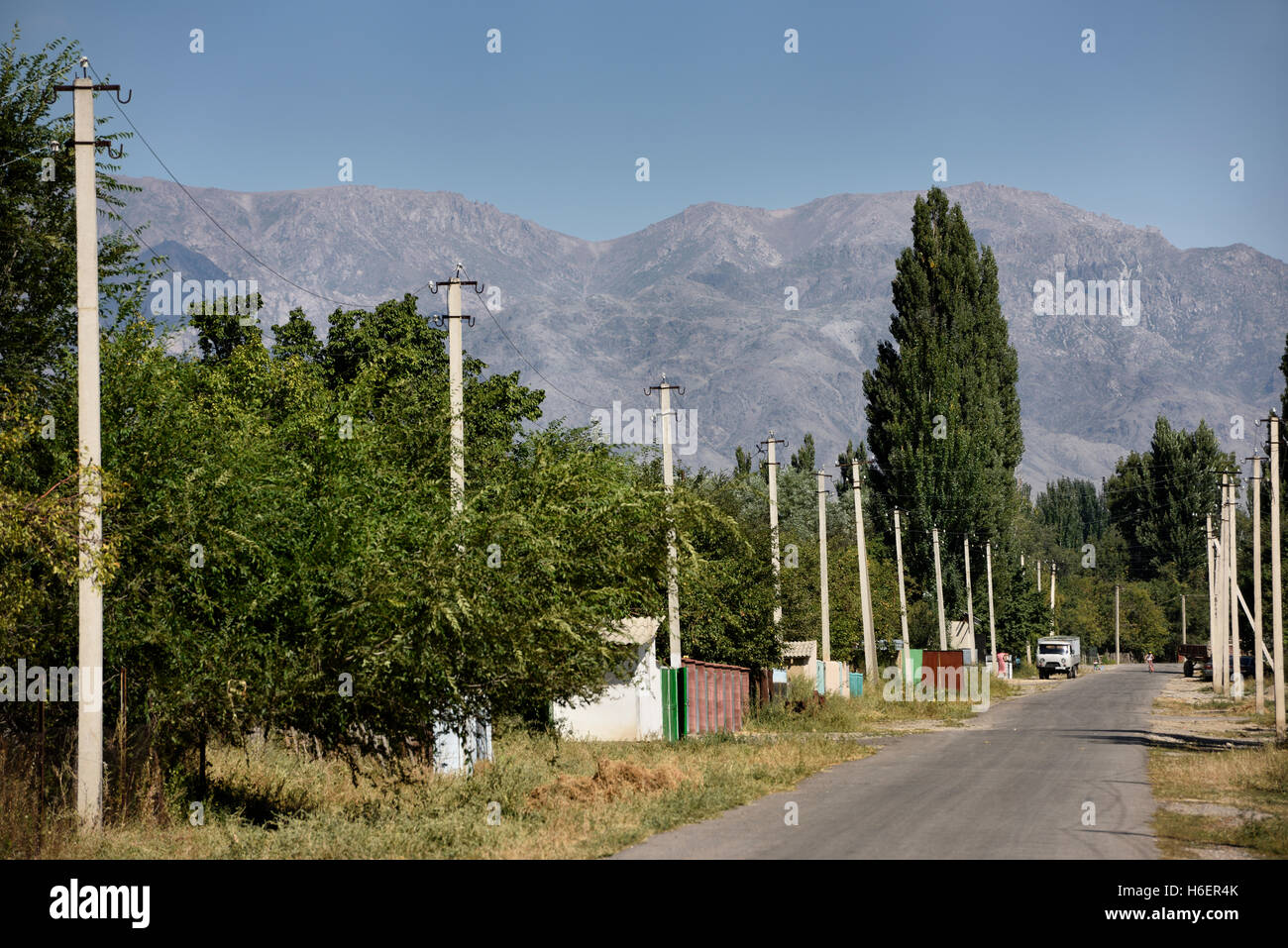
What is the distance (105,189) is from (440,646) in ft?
56.1

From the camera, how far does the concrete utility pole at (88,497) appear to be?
45.7 ft

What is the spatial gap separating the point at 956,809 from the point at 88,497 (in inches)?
493

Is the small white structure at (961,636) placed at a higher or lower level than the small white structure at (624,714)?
lower

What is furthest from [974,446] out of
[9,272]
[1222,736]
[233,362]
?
[9,272]

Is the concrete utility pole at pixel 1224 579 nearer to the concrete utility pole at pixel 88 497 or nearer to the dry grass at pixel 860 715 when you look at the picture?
the dry grass at pixel 860 715

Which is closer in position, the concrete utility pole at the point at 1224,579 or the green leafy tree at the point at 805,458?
the concrete utility pole at the point at 1224,579

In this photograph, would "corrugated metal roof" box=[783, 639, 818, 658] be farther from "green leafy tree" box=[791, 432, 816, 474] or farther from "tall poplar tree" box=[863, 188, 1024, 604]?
"green leafy tree" box=[791, 432, 816, 474]

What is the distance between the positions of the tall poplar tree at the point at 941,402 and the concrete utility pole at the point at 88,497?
54335mm

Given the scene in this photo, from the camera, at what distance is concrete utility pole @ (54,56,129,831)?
45.7ft

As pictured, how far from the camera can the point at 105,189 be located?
27250 mm

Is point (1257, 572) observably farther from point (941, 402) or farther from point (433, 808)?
point (941, 402)

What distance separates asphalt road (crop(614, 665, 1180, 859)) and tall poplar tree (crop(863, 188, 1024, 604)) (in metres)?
32.8

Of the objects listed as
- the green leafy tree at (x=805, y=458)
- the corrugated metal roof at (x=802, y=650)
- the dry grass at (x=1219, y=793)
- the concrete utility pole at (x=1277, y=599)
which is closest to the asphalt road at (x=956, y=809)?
the dry grass at (x=1219, y=793)

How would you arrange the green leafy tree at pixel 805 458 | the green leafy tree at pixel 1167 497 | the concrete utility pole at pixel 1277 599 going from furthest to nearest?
the green leafy tree at pixel 1167 497 → the green leafy tree at pixel 805 458 → the concrete utility pole at pixel 1277 599
